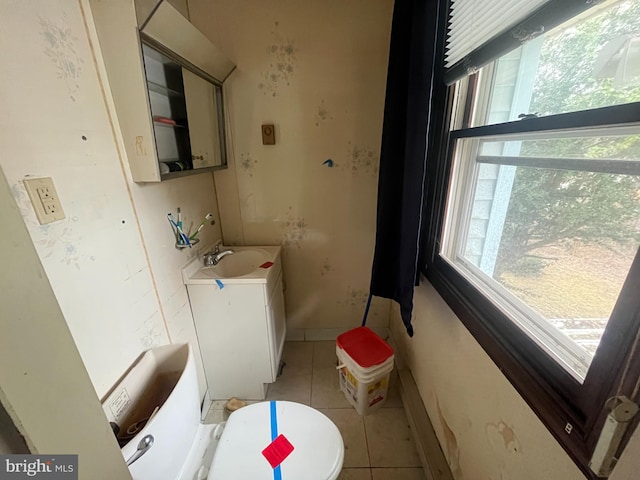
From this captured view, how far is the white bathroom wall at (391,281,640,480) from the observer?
606 millimetres

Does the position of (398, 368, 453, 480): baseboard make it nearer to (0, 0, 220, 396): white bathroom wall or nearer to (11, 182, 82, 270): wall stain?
(0, 0, 220, 396): white bathroom wall

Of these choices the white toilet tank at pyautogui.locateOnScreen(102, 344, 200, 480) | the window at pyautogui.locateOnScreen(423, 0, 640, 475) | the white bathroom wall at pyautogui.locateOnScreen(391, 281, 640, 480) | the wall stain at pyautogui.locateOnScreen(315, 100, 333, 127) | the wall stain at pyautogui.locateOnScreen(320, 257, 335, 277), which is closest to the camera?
the window at pyautogui.locateOnScreen(423, 0, 640, 475)

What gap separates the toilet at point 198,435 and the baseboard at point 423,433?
22.4 inches

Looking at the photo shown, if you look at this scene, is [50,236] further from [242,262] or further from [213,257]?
[242,262]

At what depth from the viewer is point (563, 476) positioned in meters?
0.56

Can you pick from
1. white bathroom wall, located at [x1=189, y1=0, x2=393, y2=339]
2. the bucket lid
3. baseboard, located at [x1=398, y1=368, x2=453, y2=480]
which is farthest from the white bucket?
white bathroom wall, located at [x1=189, y1=0, x2=393, y2=339]

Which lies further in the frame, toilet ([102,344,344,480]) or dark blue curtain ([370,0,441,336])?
dark blue curtain ([370,0,441,336])

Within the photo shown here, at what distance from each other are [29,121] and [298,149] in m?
1.19

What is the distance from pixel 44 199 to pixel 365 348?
145cm

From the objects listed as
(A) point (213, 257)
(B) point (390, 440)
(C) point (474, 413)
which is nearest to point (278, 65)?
(A) point (213, 257)

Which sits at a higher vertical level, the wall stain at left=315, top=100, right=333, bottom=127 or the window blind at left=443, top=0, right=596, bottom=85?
the window blind at left=443, top=0, right=596, bottom=85

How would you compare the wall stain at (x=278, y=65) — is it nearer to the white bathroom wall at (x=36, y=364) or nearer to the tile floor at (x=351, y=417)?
the white bathroom wall at (x=36, y=364)

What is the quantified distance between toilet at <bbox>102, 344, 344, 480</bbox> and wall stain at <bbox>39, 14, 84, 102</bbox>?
967 millimetres

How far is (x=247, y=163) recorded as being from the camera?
5.44 ft
